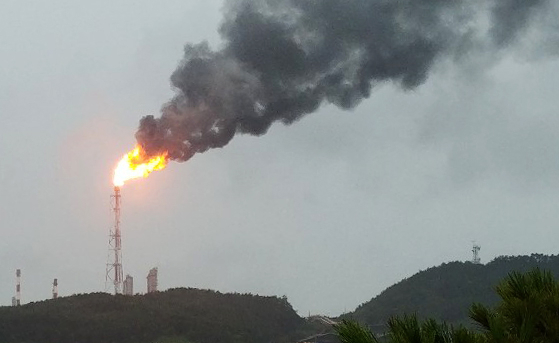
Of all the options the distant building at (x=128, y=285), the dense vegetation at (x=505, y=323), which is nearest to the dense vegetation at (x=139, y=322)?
the distant building at (x=128, y=285)

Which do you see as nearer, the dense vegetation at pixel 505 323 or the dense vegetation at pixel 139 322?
the dense vegetation at pixel 505 323

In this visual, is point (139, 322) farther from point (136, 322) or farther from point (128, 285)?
point (128, 285)

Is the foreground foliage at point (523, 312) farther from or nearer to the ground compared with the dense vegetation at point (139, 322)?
nearer to the ground

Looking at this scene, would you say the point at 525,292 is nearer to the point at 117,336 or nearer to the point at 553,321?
the point at 553,321

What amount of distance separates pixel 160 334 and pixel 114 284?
5519cm

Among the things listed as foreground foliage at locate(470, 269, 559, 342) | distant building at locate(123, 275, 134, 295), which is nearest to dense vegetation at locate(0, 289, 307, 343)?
distant building at locate(123, 275, 134, 295)

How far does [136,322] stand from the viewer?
174m

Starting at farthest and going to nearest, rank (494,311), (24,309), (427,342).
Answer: (24,309) → (494,311) → (427,342)

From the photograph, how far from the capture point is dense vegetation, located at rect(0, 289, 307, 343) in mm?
164250

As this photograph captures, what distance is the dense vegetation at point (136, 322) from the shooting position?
164 metres

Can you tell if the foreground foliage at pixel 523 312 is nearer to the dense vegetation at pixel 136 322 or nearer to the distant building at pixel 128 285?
the dense vegetation at pixel 136 322

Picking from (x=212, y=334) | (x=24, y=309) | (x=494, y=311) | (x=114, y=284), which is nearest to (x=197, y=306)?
(x=212, y=334)

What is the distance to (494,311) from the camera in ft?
73.7

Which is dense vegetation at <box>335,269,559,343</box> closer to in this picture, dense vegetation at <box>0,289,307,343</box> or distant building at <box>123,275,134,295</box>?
dense vegetation at <box>0,289,307,343</box>
